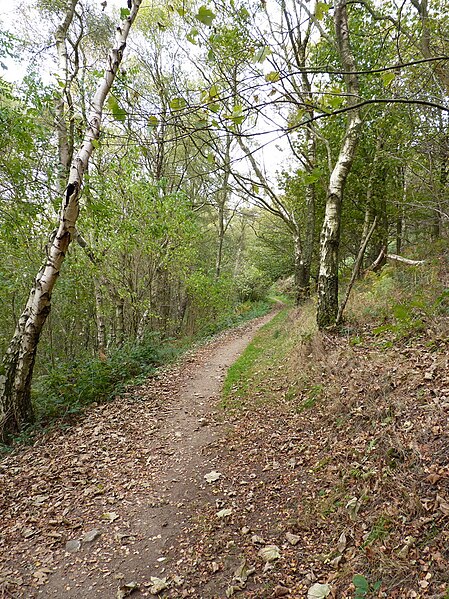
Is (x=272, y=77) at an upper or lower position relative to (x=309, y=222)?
lower

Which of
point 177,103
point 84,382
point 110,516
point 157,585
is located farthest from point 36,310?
point 177,103

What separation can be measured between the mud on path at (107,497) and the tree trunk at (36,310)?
84 centimetres

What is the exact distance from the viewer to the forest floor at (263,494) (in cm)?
277

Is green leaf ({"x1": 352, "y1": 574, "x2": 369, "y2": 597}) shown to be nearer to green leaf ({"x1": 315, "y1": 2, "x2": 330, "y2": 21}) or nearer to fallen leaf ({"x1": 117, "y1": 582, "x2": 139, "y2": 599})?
fallen leaf ({"x1": 117, "y1": 582, "x2": 139, "y2": 599})

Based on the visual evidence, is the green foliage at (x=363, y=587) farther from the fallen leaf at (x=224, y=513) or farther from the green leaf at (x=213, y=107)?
the green leaf at (x=213, y=107)

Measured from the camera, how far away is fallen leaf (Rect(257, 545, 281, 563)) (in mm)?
3051

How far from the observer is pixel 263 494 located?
3.92m

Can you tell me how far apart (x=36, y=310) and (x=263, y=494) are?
4.70 m

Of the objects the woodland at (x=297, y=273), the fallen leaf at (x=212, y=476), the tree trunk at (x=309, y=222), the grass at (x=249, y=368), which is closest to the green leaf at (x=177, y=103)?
the woodland at (x=297, y=273)

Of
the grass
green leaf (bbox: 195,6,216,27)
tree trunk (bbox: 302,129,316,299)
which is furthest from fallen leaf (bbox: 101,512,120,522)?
tree trunk (bbox: 302,129,316,299)

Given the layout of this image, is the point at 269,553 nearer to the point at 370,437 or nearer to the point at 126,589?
the point at 126,589

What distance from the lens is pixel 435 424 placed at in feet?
10.9

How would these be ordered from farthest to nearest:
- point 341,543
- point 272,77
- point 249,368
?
point 249,368
point 341,543
point 272,77

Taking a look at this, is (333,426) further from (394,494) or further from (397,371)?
(394,494)
